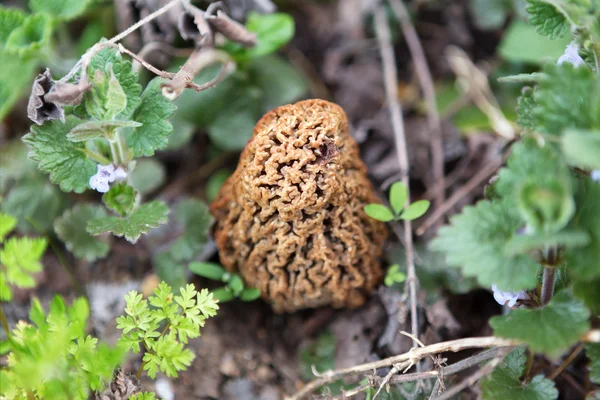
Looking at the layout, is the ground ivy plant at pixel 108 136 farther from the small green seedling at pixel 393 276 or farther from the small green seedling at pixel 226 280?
the small green seedling at pixel 393 276

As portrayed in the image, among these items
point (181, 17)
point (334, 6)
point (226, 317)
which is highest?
point (181, 17)

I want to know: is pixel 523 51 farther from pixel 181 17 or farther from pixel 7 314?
pixel 7 314

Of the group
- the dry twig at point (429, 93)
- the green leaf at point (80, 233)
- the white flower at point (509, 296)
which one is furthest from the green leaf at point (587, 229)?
the green leaf at point (80, 233)

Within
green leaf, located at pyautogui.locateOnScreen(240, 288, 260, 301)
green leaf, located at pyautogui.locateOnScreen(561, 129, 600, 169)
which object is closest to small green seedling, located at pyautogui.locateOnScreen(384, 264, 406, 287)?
green leaf, located at pyautogui.locateOnScreen(240, 288, 260, 301)

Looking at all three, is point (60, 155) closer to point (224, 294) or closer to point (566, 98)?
point (224, 294)

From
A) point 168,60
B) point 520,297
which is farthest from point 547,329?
point 168,60

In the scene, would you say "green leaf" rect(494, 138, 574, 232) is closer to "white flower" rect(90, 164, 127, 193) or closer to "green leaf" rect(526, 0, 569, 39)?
"green leaf" rect(526, 0, 569, 39)
